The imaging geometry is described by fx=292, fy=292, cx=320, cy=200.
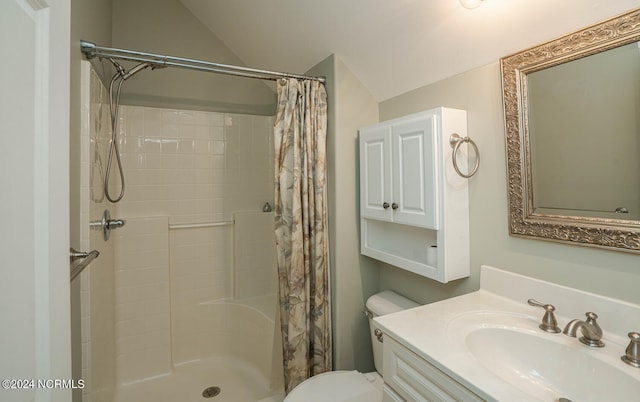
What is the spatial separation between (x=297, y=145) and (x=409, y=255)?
0.86 meters

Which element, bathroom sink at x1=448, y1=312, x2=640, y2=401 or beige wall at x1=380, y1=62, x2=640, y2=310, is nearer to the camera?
bathroom sink at x1=448, y1=312, x2=640, y2=401

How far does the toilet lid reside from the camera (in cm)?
131

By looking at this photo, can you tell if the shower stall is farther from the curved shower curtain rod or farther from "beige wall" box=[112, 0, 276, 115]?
the curved shower curtain rod

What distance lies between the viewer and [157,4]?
227cm

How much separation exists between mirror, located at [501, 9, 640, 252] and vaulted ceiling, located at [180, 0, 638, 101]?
7 centimetres

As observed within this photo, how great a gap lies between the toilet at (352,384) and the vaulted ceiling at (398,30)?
3.89ft

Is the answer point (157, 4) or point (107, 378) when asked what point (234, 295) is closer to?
point (107, 378)

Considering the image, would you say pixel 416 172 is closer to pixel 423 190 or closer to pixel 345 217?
pixel 423 190

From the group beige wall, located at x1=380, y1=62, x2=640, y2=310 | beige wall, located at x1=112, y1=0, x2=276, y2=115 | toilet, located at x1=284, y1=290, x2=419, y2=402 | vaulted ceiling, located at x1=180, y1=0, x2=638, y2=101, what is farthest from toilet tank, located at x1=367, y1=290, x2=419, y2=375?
beige wall, located at x1=112, y1=0, x2=276, y2=115

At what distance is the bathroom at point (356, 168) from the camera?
100 centimetres

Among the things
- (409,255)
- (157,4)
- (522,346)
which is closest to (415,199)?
(409,255)

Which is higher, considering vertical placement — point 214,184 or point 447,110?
point 447,110

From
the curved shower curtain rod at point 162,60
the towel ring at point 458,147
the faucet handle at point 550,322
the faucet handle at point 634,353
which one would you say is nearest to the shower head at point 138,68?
the curved shower curtain rod at point 162,60

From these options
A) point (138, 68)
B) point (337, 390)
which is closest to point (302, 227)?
point (337, 390)
